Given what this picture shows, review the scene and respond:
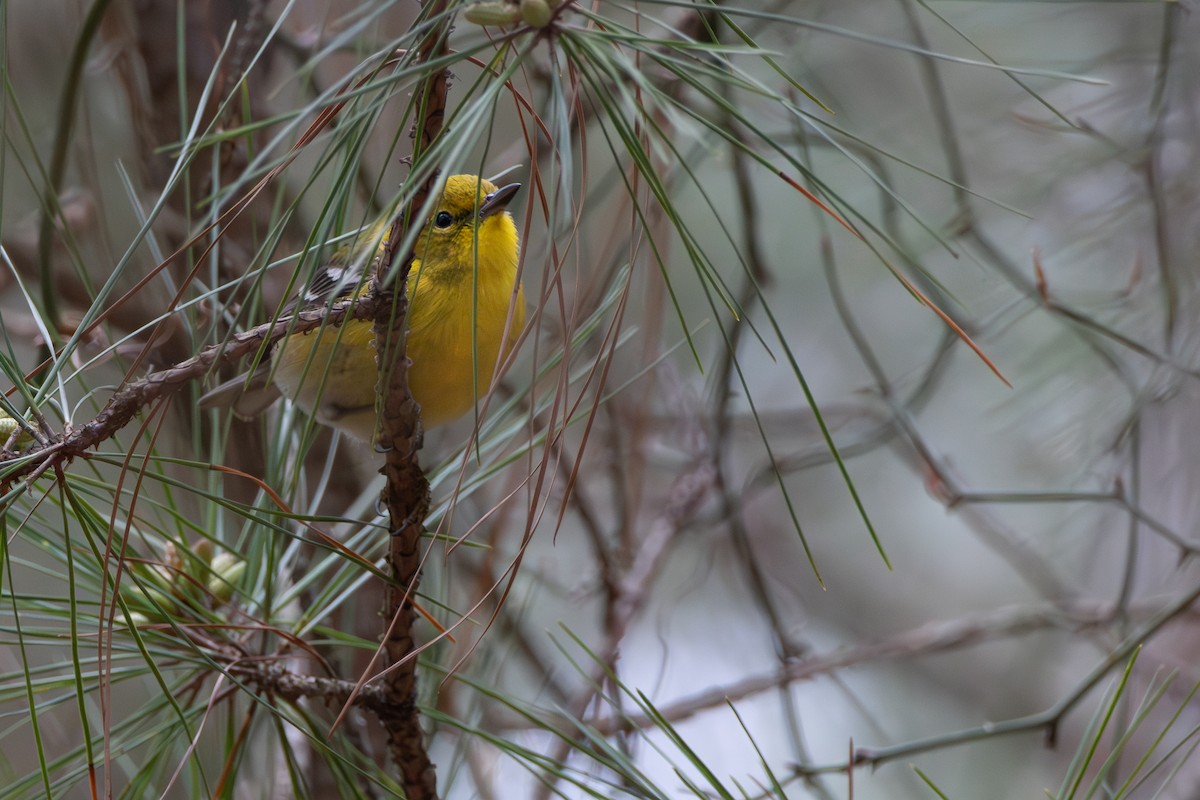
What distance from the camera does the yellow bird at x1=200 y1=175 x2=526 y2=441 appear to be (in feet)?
5.62

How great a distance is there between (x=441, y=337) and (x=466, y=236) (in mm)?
244

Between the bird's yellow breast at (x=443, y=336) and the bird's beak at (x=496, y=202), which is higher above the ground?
the bird's beak at (x=496, y=202)

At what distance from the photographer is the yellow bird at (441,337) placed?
1714mm

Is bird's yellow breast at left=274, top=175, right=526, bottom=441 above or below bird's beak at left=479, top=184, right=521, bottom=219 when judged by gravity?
below

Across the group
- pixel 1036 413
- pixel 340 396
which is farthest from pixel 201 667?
pixel 1036 413

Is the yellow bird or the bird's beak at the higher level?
the bird's beak

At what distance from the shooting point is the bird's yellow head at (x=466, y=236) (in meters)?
1.76

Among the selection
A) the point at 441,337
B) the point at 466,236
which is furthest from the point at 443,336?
the point at 466,236

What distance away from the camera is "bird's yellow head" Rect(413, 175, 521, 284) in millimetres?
1758

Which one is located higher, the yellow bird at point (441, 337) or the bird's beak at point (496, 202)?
the bird's beak at point (496, 202)

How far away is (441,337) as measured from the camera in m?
1.71

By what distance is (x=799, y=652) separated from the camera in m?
2.16

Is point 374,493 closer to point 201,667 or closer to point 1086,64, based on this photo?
point 201,667

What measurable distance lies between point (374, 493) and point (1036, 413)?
162 cm
